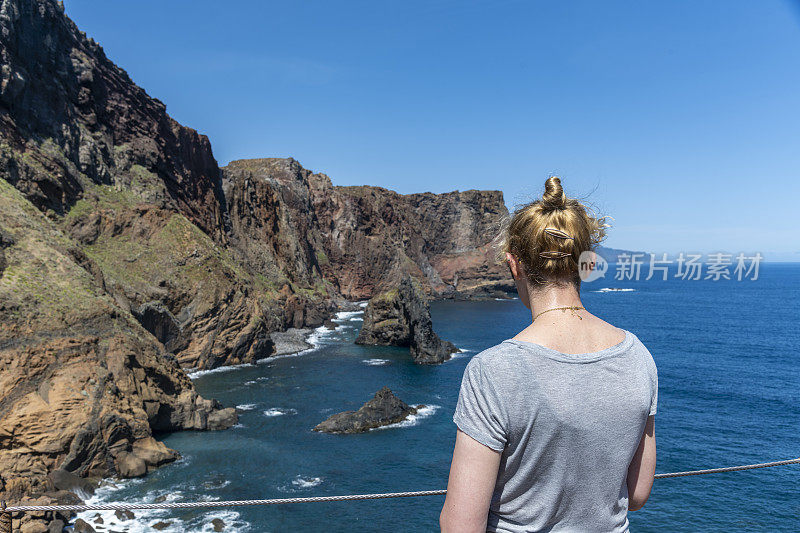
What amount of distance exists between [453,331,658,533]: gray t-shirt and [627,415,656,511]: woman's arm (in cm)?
31

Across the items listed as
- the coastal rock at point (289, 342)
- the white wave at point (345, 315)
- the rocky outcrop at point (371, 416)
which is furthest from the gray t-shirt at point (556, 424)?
the white wave at point (345, 315)

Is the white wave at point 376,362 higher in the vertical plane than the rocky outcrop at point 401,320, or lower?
lower

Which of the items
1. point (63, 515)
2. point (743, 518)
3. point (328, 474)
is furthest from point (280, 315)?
point (743, 518)

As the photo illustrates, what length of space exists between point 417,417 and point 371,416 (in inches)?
158

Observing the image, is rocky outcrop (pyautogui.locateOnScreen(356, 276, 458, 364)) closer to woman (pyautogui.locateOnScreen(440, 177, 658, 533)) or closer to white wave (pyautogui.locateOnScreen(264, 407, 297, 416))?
white wave (pyautogui.locateOnScreen(264, 407, 297, 416))

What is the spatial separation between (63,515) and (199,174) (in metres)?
62.8

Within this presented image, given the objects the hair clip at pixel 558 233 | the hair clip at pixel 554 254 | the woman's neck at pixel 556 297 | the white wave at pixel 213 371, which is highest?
the hair clip at pixel 558 233

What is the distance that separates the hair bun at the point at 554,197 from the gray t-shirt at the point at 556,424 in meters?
0.67

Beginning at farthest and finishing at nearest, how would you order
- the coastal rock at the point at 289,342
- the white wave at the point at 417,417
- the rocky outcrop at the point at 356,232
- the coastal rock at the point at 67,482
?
the rocky outcrop at the point at 356,232 < the coastal rock at the point at 289,342 < the white wave at the point at 417,417 < the coastal rock at the point at 67,482

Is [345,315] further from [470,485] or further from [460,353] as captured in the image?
[470,485]

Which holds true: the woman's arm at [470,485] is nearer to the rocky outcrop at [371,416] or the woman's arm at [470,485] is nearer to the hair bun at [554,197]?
the hair bun at [554,197]

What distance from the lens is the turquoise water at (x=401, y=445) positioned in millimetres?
26031

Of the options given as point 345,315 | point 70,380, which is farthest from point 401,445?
point 345,315

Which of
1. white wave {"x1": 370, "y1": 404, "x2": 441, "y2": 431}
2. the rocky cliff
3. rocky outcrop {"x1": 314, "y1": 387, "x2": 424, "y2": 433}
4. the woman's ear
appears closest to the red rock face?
the rocky cliff
